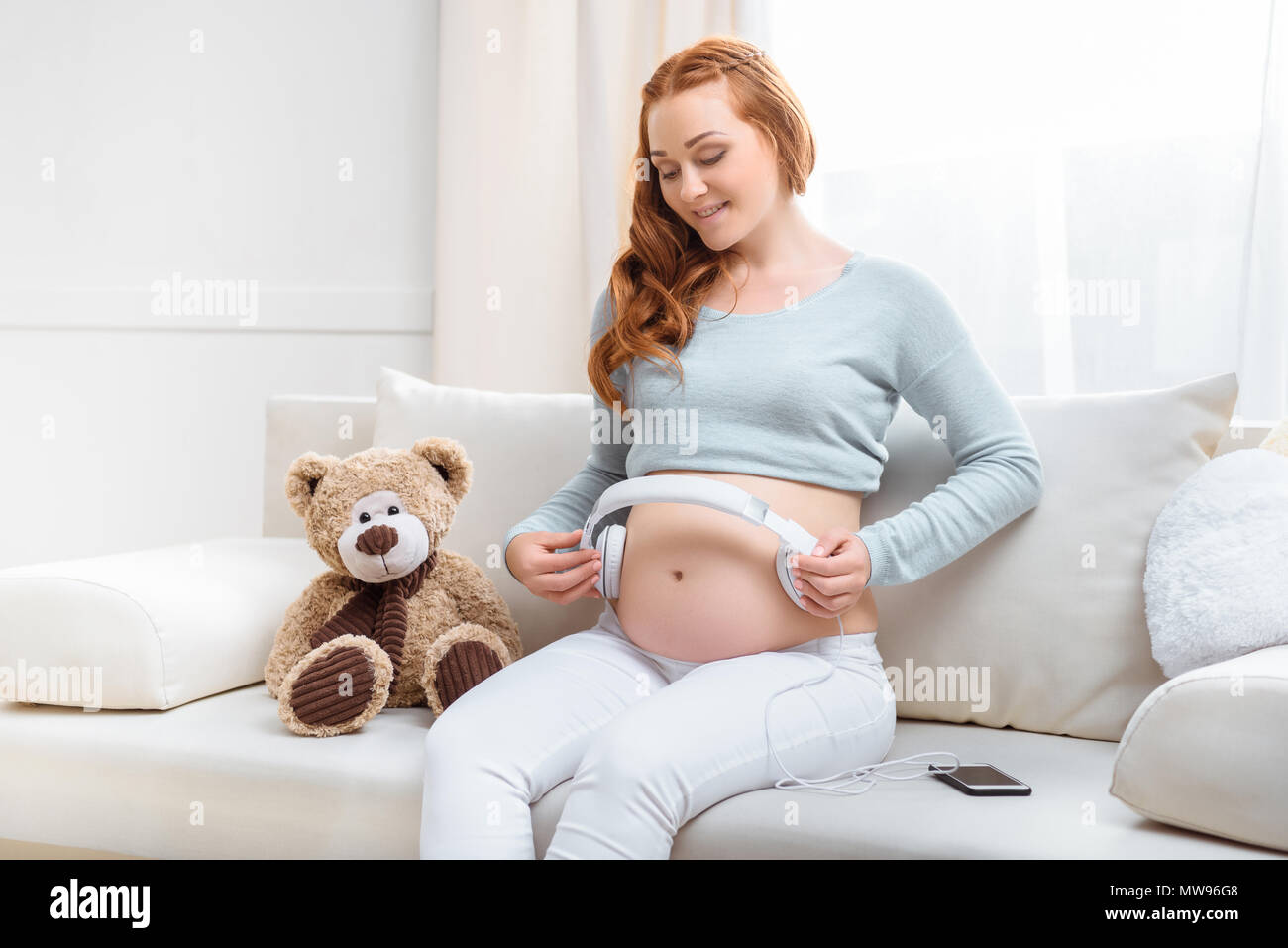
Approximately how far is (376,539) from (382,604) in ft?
0.37

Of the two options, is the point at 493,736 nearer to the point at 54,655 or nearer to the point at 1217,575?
the point at 54,655

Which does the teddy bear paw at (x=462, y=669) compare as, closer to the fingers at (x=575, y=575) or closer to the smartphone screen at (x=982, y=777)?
the fingers at (x=575, y=575)

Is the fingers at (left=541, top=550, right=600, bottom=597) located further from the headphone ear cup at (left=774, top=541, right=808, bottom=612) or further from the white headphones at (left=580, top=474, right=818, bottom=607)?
the headphone ear cup at (left=774, top=541, right=808, bottom=612)

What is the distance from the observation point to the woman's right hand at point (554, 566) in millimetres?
1240

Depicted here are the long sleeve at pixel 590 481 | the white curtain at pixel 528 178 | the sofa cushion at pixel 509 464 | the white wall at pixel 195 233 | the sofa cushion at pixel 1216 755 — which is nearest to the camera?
the sofa cushion at pixel 1216 755

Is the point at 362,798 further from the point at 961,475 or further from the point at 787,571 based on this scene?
the point at 961,475

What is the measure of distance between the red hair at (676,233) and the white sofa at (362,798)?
450 millimetres

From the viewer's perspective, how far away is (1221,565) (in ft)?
3.69

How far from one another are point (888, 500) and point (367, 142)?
72.0 inches

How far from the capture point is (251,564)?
5.04ft

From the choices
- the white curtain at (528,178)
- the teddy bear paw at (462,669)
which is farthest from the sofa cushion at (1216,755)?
the white curtain at (528,178)

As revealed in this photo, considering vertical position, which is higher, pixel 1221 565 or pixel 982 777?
pixel 1221 565

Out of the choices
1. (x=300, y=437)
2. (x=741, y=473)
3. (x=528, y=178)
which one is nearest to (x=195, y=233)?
(x=528, y=178)

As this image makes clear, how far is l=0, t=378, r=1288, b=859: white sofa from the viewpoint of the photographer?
95 centimetres
